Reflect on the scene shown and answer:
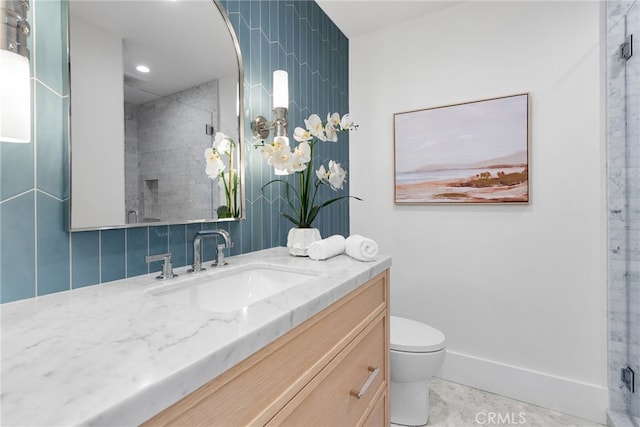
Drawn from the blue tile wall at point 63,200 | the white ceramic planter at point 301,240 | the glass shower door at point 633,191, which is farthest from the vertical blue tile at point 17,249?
the glass shower door at point 633,191

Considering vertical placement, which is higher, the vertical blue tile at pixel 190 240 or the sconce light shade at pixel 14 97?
the sconce light shade at pixel 14 97

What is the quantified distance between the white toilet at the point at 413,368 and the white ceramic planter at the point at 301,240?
0.73 meters

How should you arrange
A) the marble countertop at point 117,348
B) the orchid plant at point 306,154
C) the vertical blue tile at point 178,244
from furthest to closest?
the orchid plant at point 306,154 < the vertical blue tile at point 178,244 < the marble countertop at point 117,348

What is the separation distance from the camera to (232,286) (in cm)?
111

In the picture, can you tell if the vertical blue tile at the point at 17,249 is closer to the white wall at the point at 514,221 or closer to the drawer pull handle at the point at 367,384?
the drawer pull handle at the point at 367,384

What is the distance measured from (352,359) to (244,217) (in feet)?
2.49

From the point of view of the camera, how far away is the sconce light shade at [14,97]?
1.96ft

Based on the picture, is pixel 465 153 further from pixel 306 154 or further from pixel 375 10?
pixel 306 154

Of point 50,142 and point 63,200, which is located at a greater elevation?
point 50,142

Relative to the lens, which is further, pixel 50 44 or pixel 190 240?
pixel 190 240

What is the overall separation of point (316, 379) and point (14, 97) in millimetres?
899

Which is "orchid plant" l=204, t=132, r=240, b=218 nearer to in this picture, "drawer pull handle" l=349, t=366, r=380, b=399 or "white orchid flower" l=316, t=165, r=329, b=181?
"white orchid flower" l=316, t=165, r=329, b=181

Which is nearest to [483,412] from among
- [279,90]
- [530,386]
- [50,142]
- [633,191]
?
[530,386]

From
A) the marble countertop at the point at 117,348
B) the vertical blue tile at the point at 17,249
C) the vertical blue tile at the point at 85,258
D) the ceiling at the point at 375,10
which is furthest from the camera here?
the ceiling at the point at 375,10
